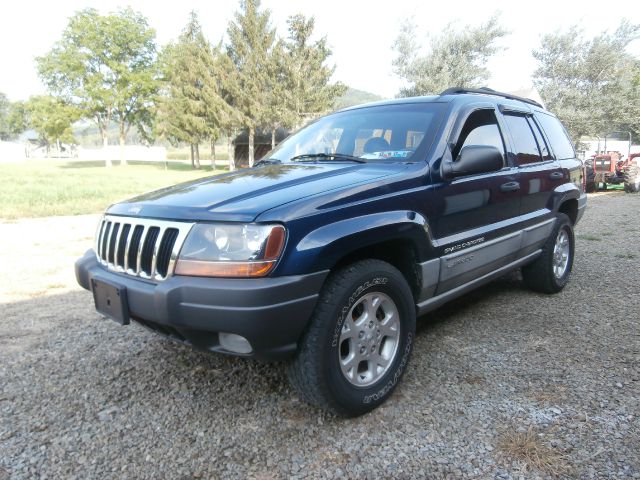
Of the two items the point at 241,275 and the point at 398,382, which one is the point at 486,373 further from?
the point at 241,275

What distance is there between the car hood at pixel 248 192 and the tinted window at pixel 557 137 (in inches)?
96.6

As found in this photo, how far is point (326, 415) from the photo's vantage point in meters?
2.45

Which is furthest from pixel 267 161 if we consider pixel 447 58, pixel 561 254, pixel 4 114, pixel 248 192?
pixel 4 114

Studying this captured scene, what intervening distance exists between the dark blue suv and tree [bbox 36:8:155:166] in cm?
4692

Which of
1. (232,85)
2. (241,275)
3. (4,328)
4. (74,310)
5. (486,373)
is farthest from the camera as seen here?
(232,85)

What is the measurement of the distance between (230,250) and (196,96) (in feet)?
130

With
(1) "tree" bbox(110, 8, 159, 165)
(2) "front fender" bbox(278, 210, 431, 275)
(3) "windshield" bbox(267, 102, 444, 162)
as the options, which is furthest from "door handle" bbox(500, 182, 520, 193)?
(1) "tree" bbox(110, 8, 159, 165)

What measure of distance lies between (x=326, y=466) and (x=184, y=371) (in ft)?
4.17

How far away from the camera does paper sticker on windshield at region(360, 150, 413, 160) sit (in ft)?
9.57

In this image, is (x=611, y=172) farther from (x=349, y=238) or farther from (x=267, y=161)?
(x=349, y=238)

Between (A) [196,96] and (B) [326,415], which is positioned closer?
(B) [326,415]

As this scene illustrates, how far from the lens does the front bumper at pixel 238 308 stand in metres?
1.97

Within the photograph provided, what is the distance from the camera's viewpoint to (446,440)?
2227 mm

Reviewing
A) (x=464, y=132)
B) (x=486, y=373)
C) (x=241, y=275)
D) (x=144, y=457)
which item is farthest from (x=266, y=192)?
(x=486, y=373)
